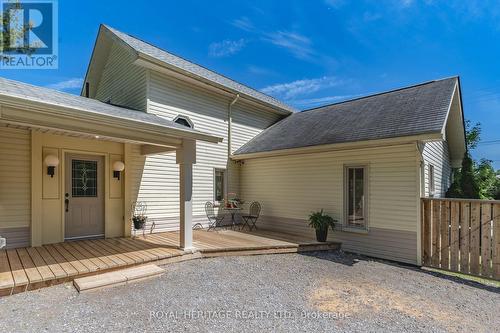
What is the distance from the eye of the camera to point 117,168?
6738 mm

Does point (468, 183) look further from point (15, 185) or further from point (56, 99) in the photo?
point (15, 185)

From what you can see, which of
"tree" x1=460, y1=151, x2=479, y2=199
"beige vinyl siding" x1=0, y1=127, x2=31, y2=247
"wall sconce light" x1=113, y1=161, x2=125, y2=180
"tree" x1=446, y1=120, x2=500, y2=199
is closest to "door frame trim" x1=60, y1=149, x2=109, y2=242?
"wall sconce light" x1=113, y1=161, x2=125, y2=180

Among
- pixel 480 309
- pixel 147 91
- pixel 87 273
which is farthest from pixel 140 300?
pixel 147 91

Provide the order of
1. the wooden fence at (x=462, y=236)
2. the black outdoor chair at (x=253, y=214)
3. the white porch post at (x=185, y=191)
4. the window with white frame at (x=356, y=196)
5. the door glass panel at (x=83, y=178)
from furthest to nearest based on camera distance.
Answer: the black outdoor chair at (x=253, y=214) < the window with white frame at (x=356, y=196) < the door glass panel at (x=83, y=178) < the white porch post at (x=185, y=191) < the wooden fence at (x=462, y=236)

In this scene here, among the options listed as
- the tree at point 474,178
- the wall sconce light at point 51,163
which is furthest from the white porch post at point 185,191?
the tree at point 474,178

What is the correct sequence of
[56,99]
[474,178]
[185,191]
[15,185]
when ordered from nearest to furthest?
1. [56,99]
2. [15,185]
3. [185,191]
4. [474,178]

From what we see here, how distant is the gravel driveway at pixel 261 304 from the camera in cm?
310

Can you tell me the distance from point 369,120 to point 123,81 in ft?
24.4

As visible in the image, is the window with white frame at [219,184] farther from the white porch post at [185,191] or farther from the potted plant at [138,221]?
the white porch post at [185,191]

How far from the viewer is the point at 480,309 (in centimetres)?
391

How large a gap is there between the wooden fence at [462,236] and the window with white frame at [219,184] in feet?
19.5

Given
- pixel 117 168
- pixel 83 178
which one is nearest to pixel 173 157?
pixel 117 168

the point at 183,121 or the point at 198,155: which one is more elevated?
the point at 183,121

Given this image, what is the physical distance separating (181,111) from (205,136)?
Answer: 287 cm
